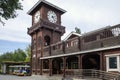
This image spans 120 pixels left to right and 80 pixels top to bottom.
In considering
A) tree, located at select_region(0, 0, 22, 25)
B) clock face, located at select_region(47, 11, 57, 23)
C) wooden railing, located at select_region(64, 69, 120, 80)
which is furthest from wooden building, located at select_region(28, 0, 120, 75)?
tree, located at select_region(0, 0, 22, 25)

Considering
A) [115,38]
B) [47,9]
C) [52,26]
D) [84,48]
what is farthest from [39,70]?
[115,38]

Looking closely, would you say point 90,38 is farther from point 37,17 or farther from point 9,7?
point 37,17

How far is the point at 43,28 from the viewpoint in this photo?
31.8 meters

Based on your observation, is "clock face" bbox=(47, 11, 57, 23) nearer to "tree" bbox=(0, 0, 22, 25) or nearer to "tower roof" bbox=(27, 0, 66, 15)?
"tower roof" bbox=(27, 0, 66, 15)

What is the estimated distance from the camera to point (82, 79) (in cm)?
1977

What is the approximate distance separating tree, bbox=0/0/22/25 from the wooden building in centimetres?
833

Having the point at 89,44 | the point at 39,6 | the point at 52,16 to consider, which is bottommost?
the point at 89,44

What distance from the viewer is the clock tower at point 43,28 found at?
105ft

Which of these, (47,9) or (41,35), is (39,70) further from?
(47,9)

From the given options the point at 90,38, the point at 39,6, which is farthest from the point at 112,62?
the point at 39,6

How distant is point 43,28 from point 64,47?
7.91 m

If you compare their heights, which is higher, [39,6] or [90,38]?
[39,6]

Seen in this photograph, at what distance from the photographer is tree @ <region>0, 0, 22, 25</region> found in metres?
15.1

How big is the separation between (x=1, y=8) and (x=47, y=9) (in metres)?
18.1
